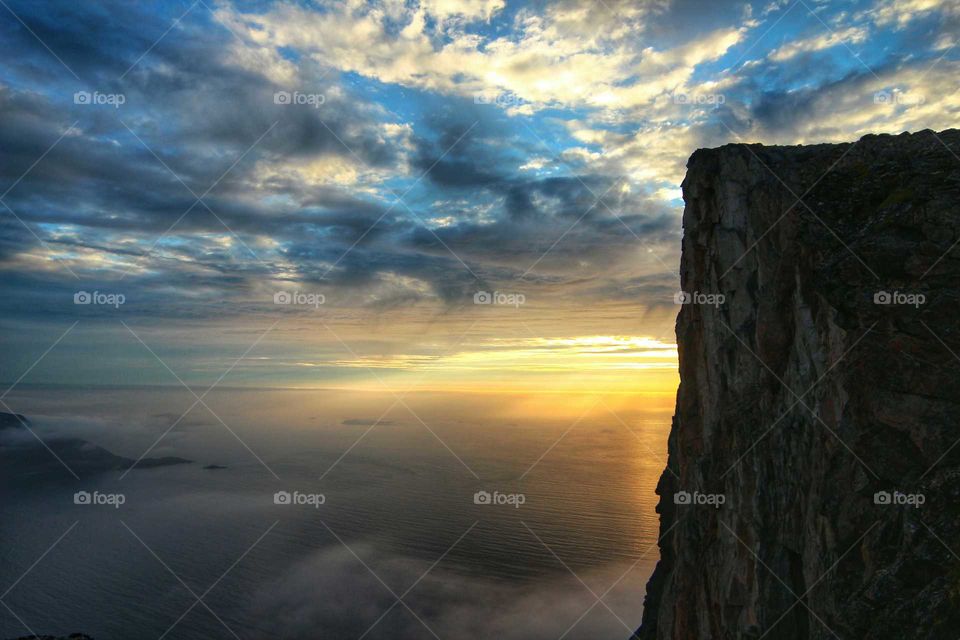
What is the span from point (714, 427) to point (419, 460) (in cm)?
15290

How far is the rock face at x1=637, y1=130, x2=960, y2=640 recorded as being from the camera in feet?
52.3

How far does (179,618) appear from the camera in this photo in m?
62.2

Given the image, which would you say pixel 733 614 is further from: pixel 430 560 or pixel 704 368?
pixel 430 560
